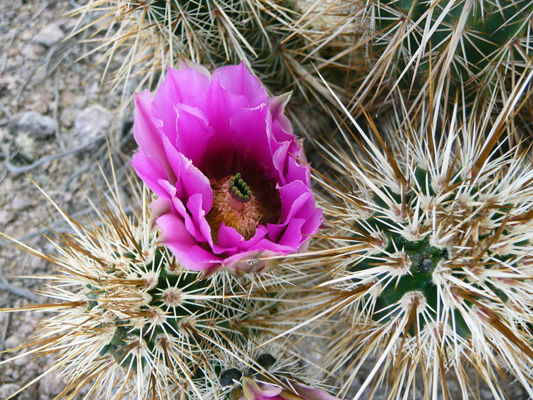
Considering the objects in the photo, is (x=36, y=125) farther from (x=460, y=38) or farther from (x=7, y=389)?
(x=460, y=38)

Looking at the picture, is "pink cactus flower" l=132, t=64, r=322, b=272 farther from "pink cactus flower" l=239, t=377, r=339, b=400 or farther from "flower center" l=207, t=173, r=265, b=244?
"pink cactus flower" l=239, t=377, r=339, b=400

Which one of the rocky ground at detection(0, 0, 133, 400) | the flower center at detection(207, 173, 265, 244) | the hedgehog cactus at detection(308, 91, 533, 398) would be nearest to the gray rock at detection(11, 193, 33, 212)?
the rocky ground at detection(0, 0, 133, 400)

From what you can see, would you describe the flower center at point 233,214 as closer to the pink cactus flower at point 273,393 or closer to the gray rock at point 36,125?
the pink cactus flower at point 273,393

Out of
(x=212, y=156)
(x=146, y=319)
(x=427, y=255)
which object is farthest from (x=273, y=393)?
(x=212, y=156)

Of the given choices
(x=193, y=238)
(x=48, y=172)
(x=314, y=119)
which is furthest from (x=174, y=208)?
(x=48, y=172)

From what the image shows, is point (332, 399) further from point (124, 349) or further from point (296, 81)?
point (296, 81)

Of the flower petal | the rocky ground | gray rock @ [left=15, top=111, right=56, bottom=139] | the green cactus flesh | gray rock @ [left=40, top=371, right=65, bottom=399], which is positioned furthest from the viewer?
gray rock @ [left=15, top=111, right=56, bottom=139]

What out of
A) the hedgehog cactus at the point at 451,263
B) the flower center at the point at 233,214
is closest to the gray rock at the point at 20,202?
the flower center at the point at 233,214
